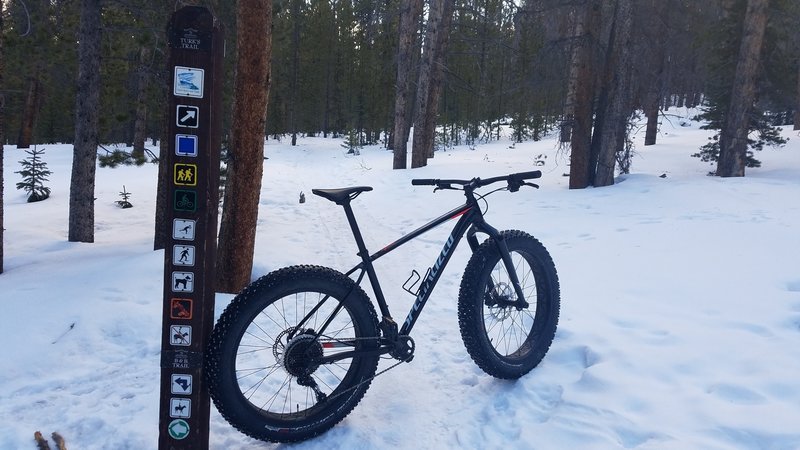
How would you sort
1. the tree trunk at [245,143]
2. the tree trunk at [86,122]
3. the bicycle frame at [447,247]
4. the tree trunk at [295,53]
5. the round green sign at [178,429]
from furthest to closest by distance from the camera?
the tree trunk at [295,53] → the tree trunk at [86,122] → the tree trunk at [245,143] → the bicycle frame at [447,247] → the round green sign at [178,429]

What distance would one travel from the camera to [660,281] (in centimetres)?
562

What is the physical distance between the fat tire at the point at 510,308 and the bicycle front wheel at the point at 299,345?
0.74 metres

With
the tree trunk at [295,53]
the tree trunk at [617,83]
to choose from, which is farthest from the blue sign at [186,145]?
the tree trunk at [295,53]

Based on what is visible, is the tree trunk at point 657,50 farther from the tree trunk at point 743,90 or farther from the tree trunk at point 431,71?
the tree trunk at point 431,71

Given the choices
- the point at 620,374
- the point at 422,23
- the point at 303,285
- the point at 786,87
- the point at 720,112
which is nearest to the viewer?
the point at 303,285

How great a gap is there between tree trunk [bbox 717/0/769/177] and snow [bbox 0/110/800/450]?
175 inches

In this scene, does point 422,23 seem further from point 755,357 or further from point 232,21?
point 755,357

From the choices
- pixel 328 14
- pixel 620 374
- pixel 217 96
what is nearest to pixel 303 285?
pixel 217 96

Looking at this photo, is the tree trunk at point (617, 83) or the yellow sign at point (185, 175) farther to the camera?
the tree trunk at point (617, 83)

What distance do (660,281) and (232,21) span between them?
25.0 feet

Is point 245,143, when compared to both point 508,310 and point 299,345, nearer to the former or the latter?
point 299,345

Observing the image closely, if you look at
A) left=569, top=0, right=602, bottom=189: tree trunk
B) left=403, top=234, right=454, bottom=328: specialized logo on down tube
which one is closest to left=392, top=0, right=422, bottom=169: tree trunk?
left=569, top=0, right=602, bottom=189: tree trunk

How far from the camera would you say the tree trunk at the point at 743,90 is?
12375 mm

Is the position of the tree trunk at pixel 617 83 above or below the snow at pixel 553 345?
above
